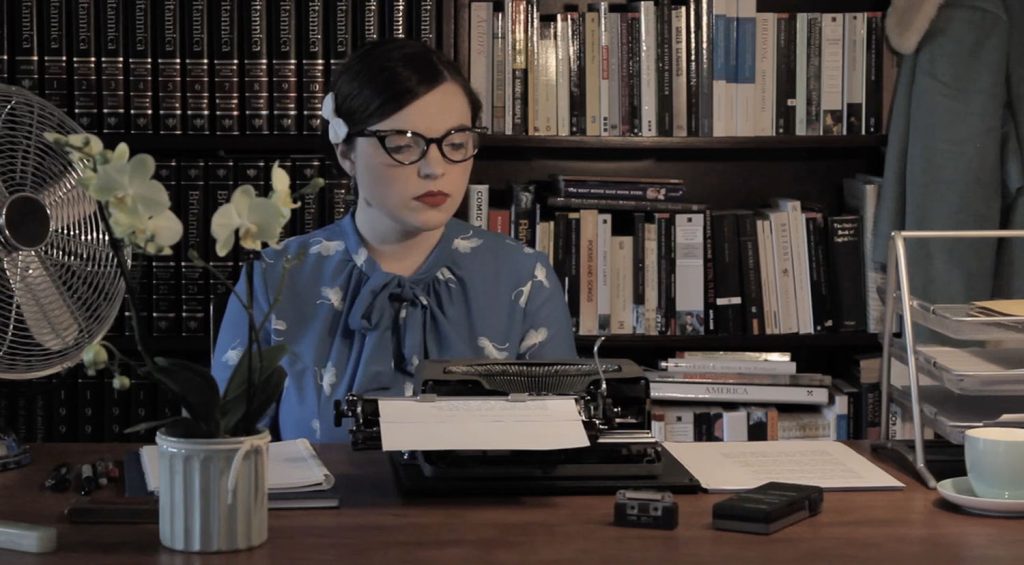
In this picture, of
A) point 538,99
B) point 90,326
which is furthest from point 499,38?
point 90,326

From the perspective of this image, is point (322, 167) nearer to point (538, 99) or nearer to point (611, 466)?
point (538, 99)

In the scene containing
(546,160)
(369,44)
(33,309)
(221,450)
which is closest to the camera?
(221,450)

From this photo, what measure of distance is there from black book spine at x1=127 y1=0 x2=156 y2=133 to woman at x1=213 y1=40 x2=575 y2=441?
696mm

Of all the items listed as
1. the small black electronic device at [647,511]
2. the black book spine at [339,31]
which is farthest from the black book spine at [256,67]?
the small black electronic device at [647,511]

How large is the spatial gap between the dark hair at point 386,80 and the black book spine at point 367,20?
2.05 feet

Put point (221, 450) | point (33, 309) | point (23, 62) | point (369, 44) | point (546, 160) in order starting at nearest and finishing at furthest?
point (221, 450), point (33, 309), point (369, 44), point (23, 62), point (546, 160)

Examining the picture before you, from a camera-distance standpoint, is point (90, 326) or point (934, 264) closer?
point (90, 326)

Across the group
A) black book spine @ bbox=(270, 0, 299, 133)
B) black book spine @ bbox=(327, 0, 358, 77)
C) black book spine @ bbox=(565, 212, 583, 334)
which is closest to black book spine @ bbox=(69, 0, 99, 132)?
black book spine @ bbox=(270, 0, 299, 133)

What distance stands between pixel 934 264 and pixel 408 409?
156 centimetres

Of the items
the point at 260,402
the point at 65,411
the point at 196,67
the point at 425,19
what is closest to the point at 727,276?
→ the point at 425,19

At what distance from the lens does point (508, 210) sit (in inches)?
109

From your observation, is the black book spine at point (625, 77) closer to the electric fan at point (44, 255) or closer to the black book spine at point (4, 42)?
the black book spine at point (4, 42)

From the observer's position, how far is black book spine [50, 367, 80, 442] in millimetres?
Result: 2688

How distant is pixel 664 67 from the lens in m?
2.68
